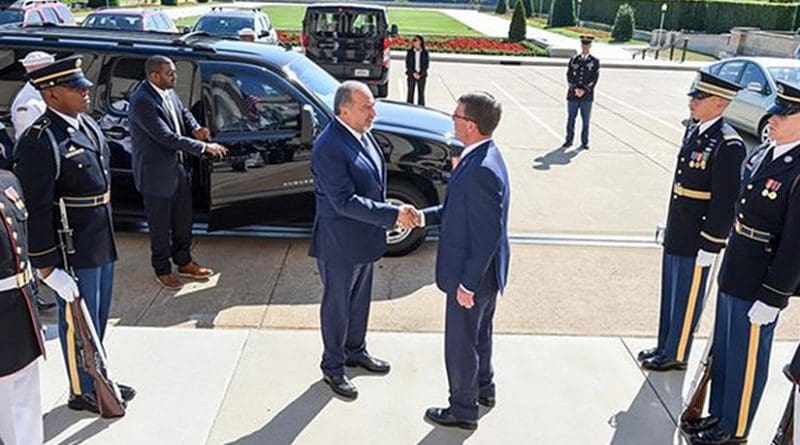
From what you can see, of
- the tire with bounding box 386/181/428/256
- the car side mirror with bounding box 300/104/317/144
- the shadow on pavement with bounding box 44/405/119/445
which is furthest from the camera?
the tire with bounding box 386/181/428/256

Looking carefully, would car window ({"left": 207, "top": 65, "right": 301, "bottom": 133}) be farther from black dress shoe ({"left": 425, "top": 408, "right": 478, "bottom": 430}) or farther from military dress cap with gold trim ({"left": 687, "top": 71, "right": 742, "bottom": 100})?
military dress cap with gold trim ({"left": 687, "top": 71, "right": 742, "bottom": 100})

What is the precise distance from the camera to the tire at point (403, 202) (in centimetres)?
648

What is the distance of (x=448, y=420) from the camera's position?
13.1 feet

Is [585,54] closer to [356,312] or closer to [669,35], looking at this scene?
[356,312]

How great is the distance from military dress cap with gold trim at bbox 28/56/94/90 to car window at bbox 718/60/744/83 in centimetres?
1245

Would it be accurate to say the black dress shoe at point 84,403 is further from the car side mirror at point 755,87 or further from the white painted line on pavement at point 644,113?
the white painted line on pavement at point 644,113

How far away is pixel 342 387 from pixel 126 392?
51.4 inches

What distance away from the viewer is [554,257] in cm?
674

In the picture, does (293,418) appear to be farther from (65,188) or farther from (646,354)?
(646,354)

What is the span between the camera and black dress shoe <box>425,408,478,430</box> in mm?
3963

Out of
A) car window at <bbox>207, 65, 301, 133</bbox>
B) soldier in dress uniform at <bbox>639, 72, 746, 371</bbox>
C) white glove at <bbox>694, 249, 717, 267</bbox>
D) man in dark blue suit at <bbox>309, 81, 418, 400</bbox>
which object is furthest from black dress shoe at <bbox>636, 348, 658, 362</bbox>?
car window at <bbox>207, 65, 301, 133</bbox>

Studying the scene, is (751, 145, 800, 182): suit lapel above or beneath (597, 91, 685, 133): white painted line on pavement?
above

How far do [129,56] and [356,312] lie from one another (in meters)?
3.62

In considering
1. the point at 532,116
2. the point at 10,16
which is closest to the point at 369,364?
the point at 532,116
